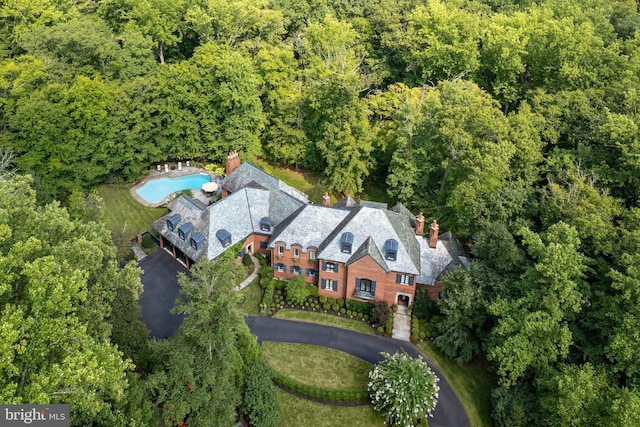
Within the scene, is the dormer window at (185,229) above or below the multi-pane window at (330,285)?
above

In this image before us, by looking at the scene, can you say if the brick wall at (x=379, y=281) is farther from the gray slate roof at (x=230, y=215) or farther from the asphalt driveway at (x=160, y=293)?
the asphalt driveway at (x=160, y=293)

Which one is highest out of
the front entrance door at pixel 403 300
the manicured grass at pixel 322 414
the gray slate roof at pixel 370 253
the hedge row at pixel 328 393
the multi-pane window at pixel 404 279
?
the gray slate roof at pixel 370 253

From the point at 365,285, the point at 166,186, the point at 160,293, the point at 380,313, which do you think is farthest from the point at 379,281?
the point at 166,186

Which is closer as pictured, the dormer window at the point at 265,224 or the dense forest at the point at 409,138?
the dense forest at the point at 409,138

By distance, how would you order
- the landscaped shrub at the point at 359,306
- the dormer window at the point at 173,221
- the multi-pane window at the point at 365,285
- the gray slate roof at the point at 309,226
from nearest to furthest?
1. the multi-pane window at the point at 365,285
2. the landscaped shrub at the point at 359,306
3. the gray slate roof at the point at 309,226
4. the dormer window at the point at 173,221

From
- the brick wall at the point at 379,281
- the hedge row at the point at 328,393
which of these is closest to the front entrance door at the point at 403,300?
the brick wall at the point at 379,281

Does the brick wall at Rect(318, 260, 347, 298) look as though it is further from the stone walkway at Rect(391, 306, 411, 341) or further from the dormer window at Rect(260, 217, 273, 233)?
the dormer window at Rect(260, 217, 273, 233)

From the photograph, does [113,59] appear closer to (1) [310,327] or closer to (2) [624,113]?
(1) [310,327]

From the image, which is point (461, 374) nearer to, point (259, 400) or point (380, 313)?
point (380, 313)
